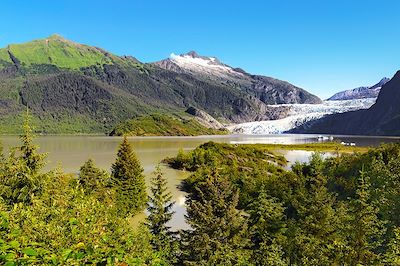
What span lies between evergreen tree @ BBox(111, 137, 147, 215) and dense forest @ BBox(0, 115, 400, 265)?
0.17 meters

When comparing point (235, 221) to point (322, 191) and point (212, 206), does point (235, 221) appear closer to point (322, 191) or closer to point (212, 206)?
point (212, 206)

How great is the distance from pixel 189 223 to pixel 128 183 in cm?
2001

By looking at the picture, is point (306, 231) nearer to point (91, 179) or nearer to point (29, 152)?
point (29, 152)

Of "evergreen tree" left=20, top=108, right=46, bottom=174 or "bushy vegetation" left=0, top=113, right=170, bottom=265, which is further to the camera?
"evergreen tree" left=20, top=108, right=46, bottom=174

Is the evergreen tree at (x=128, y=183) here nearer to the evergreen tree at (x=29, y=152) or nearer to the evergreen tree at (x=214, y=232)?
the evergreen tree at (x=29, y=152)

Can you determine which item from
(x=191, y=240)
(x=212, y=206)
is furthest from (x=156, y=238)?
(x=212, y=206)

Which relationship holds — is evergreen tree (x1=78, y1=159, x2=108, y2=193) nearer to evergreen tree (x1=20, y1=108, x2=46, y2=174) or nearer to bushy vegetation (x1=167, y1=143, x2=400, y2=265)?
evergreen tree (x1=20, y1=108, x2=46, y2=174)

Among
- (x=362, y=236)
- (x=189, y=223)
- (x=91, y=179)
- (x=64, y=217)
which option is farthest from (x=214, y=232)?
(x=91, y=179)

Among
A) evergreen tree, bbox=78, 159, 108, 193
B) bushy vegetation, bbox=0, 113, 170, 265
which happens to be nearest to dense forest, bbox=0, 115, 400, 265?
bushy vegetation, bbox=0, 113, 170, 265

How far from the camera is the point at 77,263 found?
5.65 meters

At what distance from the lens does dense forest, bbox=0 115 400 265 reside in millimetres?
8484

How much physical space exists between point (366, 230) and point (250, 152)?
2985 inches

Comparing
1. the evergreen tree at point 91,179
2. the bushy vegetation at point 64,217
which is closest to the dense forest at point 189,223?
the bushy vegetation at point 64,217

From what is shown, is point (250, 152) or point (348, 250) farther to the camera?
point (250, 152)
